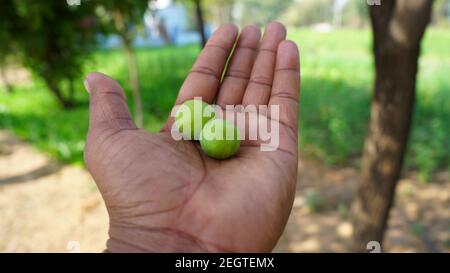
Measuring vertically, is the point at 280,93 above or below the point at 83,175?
above

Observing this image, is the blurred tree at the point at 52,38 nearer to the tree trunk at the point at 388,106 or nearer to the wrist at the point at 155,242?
the tree trunk at the point at 388,106

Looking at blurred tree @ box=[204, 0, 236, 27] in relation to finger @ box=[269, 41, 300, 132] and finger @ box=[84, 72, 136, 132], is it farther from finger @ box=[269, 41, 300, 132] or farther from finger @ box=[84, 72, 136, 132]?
finger @ box=[84, 72, 136, 132]

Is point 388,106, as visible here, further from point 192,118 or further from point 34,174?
point 34,174

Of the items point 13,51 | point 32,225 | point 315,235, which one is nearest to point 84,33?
point 13,51

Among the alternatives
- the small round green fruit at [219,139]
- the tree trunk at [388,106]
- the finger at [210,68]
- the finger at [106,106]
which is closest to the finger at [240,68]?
the finger at [210,68]

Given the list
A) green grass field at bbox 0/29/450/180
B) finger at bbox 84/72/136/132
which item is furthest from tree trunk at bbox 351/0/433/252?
green grass field at bbox 0/29/450/180

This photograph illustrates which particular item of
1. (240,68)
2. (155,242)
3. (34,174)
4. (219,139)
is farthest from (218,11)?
(155,242)

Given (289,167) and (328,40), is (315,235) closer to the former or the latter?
(289,167)
